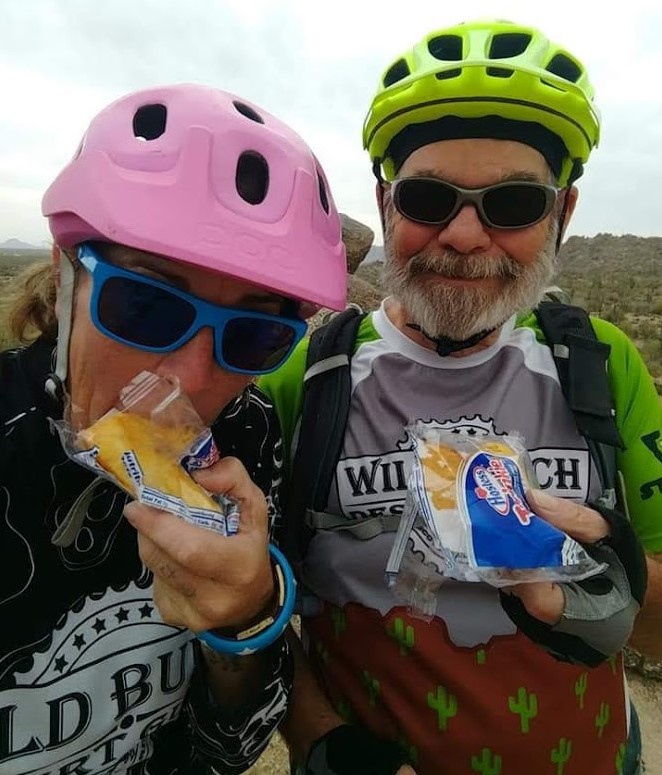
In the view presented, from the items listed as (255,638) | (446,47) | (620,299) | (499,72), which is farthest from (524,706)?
(620,299)

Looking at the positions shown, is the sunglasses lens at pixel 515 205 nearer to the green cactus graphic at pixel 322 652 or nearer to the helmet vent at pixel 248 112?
the helmet vent at pixel 248 112

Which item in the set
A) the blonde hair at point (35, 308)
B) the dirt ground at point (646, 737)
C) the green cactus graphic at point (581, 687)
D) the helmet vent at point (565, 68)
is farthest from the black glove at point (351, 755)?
the helmet vent at point (565, 68)

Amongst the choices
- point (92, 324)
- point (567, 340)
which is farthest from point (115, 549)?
point (567, 340)

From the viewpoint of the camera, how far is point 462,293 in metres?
2.47

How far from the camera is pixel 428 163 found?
2510 mm

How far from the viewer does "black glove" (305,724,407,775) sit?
1.99m

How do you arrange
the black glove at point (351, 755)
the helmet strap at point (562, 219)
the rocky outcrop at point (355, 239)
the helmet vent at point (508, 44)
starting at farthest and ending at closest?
the rocky outcrop at point (355, 239), the helmet strap at point (562, 219), the helmet vent at point (508, 44), the black glove at point (351, 755)

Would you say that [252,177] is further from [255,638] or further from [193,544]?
[255,638]

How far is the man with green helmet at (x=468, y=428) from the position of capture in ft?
7.07

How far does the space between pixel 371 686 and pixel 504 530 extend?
1103mm

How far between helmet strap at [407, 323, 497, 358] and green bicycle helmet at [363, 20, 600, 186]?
88 cm

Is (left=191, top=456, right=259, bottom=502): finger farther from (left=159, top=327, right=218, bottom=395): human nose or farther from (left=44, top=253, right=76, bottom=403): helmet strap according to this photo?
(left=44, top=253, right=76, bottom=403): helmet strap

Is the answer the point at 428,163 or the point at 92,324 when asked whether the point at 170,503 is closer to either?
the point at 92,324

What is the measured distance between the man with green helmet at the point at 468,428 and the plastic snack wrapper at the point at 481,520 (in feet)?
0.92
